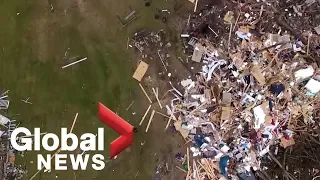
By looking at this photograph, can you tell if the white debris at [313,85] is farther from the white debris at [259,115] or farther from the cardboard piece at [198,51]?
the cardboard piece at [198,51]

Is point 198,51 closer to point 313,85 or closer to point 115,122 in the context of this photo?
point 115,122

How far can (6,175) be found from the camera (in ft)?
29.2

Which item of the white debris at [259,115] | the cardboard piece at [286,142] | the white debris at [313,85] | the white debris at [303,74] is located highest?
the white debris at [303,74]

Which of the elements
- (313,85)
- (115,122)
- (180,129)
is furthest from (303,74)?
(115,122)

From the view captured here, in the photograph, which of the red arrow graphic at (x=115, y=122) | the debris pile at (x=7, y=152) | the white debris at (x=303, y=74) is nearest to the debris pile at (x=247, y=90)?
the white debris at (x=303, y=74)

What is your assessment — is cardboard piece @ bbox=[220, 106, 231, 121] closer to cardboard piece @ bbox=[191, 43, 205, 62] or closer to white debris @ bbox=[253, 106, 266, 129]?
white debris @ bbox=[253, 106, 266, 129]

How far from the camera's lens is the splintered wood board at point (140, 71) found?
8953 millimetres

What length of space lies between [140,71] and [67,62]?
141cm

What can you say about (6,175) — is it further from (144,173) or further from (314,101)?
(314,101)

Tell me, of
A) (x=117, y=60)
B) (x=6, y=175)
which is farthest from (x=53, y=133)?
(x=117, y=60)

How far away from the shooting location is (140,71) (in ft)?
29.4

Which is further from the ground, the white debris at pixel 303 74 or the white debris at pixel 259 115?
the white debris at pixel 303 74

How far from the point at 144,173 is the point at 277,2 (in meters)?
4.18

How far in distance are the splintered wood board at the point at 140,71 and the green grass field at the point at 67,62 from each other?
0.37 ft
